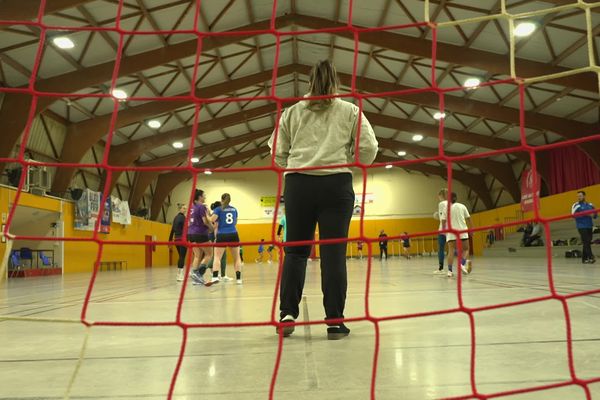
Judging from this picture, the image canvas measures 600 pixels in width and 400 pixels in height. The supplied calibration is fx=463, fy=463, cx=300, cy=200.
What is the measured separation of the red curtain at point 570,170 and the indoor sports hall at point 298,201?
4.9 inches

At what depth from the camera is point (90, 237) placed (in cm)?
1817

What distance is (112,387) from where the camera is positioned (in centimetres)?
165

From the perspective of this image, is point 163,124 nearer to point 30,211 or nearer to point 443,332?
point 30,211

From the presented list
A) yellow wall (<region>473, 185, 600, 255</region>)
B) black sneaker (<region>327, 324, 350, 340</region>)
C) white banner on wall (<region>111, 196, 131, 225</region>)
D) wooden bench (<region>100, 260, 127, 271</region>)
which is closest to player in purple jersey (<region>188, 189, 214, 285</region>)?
black sneaker (<region>327, 324, 350, 340</region>)

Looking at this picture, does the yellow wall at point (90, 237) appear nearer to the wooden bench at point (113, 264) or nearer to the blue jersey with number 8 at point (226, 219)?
→ the wooden bench at point (113, 264)

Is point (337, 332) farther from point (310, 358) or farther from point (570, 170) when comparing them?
point (570, 170)

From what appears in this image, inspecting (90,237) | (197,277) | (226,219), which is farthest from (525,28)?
(90,237)

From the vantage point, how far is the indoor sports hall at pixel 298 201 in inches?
73.0

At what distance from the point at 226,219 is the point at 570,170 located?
17.6m

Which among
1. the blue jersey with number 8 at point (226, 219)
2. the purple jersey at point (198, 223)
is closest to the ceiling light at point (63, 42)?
the purple jersey at point (198, 223)

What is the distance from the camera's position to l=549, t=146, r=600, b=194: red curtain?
18.0 m

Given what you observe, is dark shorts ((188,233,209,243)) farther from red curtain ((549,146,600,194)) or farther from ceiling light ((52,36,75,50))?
red curtain ((549,146,600,194))

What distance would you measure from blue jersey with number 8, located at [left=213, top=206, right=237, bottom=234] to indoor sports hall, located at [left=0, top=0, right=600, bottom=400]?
0.03 metres

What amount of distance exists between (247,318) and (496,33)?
11.4m
